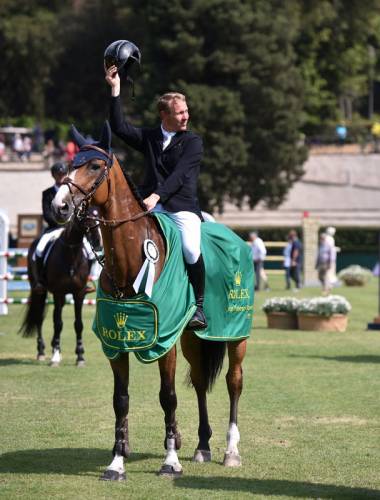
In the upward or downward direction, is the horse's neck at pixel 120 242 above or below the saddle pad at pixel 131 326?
above

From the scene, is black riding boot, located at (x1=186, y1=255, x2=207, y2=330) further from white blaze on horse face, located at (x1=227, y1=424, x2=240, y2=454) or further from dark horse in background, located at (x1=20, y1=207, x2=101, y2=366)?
dark horse in background, located at (x1=20, y1=207, x2=101, y2=366)

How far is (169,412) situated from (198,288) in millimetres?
1022

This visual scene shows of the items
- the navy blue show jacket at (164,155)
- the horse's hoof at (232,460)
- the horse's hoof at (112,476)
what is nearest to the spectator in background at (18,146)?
the navy blue show jacket at (164,155)

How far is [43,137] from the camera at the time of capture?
62.2 meters

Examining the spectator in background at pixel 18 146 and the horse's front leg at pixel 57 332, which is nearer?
the horse's front leg at pixel 57 332

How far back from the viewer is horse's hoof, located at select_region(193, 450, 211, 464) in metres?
9.31

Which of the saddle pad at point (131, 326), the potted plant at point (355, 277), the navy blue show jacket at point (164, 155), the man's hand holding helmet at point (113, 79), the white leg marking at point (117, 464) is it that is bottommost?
the potted plant at point (355, 277)

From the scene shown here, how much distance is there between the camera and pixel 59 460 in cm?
927

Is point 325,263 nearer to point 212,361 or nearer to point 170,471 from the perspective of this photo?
point 212,361

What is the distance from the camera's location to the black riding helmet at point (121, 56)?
917cm

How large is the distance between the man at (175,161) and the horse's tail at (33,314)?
7714 mm

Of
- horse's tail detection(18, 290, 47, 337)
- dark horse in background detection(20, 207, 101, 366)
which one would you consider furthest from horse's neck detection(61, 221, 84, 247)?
horse's tail detection(18, 290, 47, 337)

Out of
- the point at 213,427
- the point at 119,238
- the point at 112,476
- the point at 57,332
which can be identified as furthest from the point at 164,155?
the point at 57,332

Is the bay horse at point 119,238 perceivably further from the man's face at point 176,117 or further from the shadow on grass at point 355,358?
the shadow on grass at point 355,358
